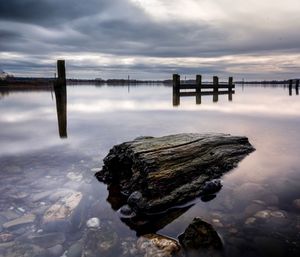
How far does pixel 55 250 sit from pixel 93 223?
0.79 m

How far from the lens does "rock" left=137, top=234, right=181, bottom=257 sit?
355 centimetres

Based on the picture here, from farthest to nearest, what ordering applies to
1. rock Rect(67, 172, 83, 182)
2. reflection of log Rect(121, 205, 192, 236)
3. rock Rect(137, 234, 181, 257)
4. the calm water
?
rock Rect(67, 172, 83, 182)
reflection of log Rect(121, 205, 192, 236)
the calm water
rock Rect(137, 234, 181, 257)

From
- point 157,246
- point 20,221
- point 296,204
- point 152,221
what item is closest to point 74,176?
point 20,221

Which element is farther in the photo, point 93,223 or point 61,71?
point 61,71

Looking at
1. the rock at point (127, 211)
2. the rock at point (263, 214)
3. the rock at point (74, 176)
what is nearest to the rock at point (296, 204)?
the rock at point (263, 214)

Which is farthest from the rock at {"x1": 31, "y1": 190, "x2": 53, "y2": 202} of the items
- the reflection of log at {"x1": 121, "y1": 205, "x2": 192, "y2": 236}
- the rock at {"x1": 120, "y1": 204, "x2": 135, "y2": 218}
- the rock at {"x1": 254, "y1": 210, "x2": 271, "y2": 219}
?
the rock at {"x1": 254, "y1": 210, "x2": 271, "y2": 219}

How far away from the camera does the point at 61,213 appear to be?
4.63m

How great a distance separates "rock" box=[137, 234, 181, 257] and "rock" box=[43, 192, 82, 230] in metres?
1.25

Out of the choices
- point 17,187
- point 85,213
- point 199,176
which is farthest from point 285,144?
point 17,187

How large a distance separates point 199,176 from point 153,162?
39.6 inches

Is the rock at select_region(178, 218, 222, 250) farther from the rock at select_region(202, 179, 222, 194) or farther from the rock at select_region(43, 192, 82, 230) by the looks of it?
A: the rock at select_region(43, 192, 82, 230)

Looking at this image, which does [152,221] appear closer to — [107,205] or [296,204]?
[107,205]

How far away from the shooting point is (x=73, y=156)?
8.02 meters

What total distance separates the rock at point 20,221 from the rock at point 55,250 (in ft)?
2.83
